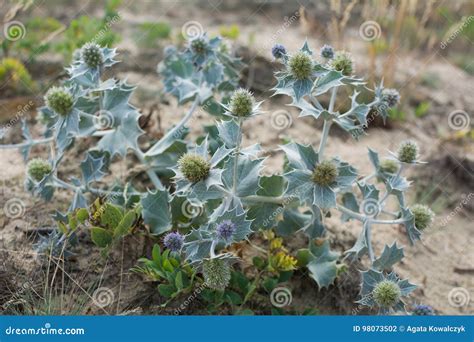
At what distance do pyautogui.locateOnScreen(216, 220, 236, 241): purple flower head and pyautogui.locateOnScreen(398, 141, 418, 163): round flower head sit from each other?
1.03 m

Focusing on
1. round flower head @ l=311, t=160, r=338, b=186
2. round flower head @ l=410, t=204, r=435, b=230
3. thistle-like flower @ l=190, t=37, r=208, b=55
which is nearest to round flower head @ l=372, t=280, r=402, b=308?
round flower head @ l=410, t=204, r=435, b=230

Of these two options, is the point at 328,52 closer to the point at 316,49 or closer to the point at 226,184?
the point at 226,184

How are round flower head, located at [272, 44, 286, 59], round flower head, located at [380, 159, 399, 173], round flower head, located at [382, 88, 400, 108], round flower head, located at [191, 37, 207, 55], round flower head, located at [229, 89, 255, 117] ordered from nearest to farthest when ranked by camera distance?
round flower head, located at [229, 89, 255, 117], round flower head, located at [272, 44, 286, 59], round flower head, located at [382, 88, 400, 108], round flower head, located at [380, 159, 399, 173], round flower head, located at [191, 37, 207, 55]

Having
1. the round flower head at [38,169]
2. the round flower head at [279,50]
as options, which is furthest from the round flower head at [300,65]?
the round flower head at [38,169]

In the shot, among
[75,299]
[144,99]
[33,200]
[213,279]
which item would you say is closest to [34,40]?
[144,99]

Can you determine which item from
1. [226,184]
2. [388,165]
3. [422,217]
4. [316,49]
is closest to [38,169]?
[226,184]

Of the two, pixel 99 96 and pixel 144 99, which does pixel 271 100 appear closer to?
pixel 144 99

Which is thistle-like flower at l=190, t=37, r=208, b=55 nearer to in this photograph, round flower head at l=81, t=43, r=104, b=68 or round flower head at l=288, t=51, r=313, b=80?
round flower head at l=81, t=43, r=104, b=68

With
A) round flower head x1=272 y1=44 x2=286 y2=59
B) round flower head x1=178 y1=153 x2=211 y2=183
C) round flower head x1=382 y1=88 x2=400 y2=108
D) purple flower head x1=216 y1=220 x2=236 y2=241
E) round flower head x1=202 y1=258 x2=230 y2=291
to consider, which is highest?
round flower head x1=272 y1=44 x2=286 y2=59

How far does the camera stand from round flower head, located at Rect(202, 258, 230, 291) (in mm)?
2633

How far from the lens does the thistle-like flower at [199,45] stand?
337cm

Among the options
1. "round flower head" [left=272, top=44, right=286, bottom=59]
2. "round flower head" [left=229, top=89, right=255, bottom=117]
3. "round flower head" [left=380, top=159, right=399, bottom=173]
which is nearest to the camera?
"round flower head" [left=229, top=89, right=255, bottom=117]

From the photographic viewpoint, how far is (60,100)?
293cm

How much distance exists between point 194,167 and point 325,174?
2.03 ft
